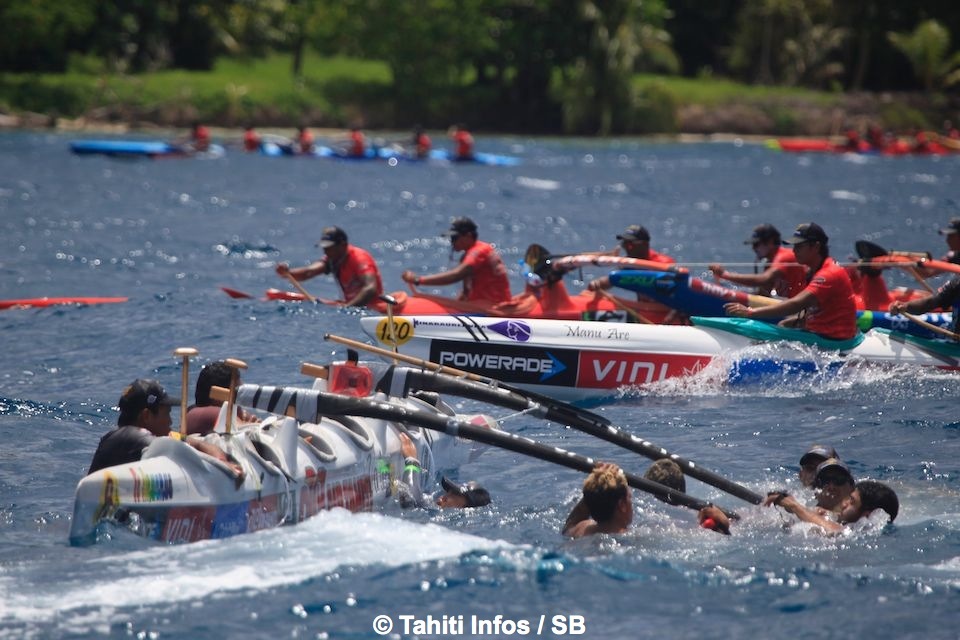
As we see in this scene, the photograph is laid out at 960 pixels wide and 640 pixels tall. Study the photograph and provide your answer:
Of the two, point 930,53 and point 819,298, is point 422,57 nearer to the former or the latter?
point 930,53

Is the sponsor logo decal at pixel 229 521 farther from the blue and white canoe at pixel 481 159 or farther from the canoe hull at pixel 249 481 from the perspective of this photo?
the blue and white canoe at pixel 481 159

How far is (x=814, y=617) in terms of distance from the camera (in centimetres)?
766

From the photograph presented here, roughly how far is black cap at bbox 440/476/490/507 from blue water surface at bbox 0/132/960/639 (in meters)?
0.12

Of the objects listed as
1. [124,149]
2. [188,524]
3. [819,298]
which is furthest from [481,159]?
[188,524]

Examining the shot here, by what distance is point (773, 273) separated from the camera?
15.8m

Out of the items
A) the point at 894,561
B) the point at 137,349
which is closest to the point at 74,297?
the point at 137,349

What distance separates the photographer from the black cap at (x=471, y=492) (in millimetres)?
9695

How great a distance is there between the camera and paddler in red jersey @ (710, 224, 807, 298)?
621 inches

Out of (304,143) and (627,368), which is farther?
(304,143)

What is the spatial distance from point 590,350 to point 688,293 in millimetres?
1986

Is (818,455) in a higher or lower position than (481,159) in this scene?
higher

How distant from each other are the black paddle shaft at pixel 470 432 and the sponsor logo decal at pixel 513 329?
15.4ft

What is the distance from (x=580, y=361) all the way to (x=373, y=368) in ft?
14.2

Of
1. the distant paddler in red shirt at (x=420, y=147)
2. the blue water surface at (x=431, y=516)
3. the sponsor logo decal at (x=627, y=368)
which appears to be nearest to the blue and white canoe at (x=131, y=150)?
the distant paddler in red shirt at (x=420, y=147)
